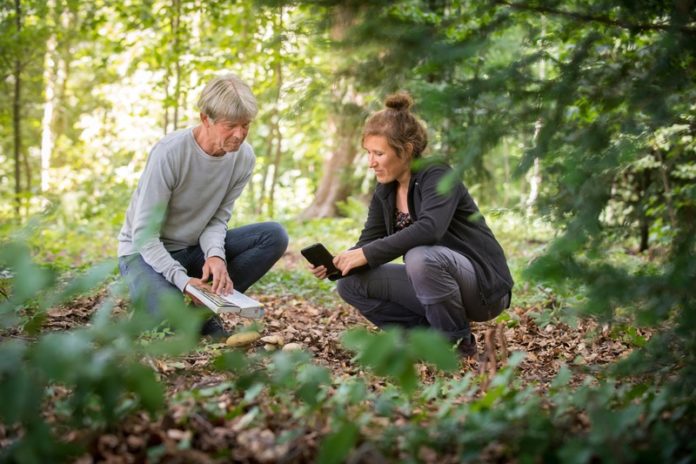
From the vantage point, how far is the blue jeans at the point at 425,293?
3.22 metres

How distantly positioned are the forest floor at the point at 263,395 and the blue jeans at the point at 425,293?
0.25m

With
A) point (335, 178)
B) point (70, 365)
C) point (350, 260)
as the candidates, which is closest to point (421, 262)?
point (350, 260)

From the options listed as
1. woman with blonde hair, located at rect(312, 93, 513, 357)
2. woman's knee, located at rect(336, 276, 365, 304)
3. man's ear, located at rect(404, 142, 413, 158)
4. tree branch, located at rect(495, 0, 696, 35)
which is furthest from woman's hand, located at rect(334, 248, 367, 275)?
tree branch, located at rect(495, 0, 696, 35)

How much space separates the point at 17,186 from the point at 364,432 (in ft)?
29.0

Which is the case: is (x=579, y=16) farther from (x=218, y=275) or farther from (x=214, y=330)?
(x=214, y=330)

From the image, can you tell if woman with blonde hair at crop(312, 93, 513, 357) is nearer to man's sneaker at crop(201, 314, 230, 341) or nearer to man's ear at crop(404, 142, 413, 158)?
man's ear at crop(404, 142, 413, 158)

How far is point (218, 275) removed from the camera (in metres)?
3.46

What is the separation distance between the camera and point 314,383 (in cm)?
188

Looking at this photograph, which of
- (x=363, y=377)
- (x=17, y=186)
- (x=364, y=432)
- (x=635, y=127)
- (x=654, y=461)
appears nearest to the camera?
(x=654, y=461)

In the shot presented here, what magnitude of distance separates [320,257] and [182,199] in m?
0.96

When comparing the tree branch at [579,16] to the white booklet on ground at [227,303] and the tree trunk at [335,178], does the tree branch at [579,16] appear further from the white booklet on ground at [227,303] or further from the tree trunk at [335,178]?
the tree trunk at [335,178]

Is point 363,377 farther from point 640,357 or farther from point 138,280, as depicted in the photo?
point 138,280

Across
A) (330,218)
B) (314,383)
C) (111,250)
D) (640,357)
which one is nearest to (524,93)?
(640,357)

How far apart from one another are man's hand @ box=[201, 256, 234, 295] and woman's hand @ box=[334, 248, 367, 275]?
24.2 inches
